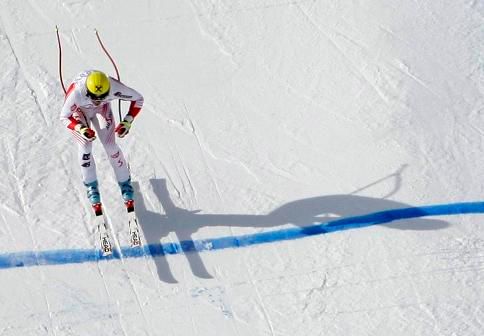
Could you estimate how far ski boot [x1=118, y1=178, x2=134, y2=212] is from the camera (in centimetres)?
923

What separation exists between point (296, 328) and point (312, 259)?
849mm

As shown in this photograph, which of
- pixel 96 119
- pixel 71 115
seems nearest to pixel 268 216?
pixel 96 119

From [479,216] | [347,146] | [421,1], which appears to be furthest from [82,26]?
[479,216]

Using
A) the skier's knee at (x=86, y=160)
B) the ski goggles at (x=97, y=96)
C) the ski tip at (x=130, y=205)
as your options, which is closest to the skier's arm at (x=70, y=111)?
the ski goggles at (x=97, y=96)

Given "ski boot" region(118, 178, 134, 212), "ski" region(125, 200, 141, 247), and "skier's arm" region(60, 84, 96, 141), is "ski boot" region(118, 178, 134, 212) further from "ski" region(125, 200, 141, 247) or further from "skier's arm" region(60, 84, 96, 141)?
"skier's arm" region(60, 84, 96, 141)

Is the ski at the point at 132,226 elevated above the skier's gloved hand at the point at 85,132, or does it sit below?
below

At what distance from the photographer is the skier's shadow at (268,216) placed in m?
9.43

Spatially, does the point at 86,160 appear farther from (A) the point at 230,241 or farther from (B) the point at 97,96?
(A) the point at 230,241

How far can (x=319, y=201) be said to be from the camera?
9.77 metres

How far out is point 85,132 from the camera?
8492 mm

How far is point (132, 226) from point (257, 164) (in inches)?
67.9

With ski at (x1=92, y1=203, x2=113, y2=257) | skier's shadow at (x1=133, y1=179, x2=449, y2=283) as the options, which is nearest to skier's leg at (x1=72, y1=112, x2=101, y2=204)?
ski at (x1=92, y1=203, x2=113, y2=257)

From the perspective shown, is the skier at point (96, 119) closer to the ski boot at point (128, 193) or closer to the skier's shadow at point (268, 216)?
the ski boot at point (128, 193)

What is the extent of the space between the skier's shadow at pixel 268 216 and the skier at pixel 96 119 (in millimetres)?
395
